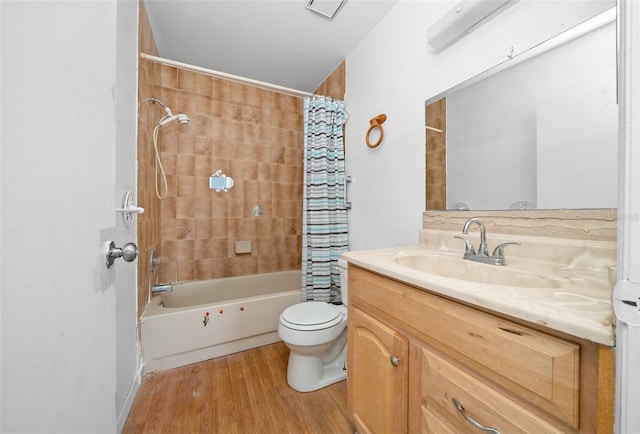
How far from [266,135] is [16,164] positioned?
2.29 metres

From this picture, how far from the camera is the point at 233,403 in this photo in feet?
4.28

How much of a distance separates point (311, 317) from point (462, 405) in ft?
3.05

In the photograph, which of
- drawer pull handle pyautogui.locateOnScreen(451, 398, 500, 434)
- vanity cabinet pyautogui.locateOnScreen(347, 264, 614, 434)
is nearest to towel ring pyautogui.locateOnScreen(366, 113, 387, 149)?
vanity cabinet pyautogui.locateOnScreen(347, 264, 614, 434)

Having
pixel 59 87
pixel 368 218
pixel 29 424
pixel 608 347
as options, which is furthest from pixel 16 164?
pixel 368 218

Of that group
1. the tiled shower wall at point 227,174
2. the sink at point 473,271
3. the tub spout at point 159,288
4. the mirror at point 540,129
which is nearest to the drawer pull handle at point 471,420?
the sink at point 473,271

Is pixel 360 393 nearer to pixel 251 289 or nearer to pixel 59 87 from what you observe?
pixel 59 87

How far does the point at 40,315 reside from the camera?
0.36 meters

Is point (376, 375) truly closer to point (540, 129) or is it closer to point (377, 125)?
point (540, 129)

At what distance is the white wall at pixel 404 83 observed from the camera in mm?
947

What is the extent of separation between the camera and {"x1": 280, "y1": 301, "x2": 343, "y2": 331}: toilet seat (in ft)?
4.42

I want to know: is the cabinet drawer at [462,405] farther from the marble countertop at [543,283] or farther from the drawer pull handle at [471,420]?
the marble countertop at [543,283]

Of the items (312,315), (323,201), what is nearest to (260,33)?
(323,201)

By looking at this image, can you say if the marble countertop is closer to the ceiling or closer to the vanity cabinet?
the vanity cabinet

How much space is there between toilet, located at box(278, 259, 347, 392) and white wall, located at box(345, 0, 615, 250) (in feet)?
1.63
